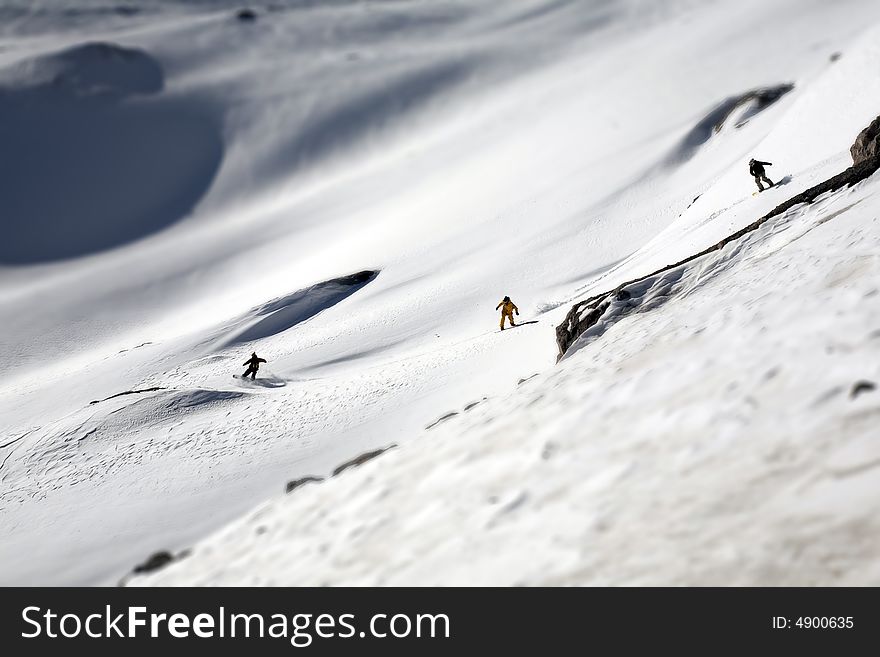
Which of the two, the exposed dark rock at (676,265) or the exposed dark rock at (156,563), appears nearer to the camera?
the exposed dark rock at (156,563)

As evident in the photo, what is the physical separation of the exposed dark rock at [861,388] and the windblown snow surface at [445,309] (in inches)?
0.9

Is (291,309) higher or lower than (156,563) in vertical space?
higher

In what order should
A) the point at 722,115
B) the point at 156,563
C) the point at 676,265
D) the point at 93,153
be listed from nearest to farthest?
the point at 156,563 → the point at 676,265 → the point at 722,115 → the point at 93,153

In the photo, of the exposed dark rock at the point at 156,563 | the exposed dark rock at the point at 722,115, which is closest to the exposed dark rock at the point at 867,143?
the exposed dark rock at the point at 156,563

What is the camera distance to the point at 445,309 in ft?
66.2

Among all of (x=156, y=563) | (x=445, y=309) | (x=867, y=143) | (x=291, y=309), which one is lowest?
(x=156, y=563)

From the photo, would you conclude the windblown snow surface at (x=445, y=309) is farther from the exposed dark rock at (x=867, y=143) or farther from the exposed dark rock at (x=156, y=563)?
the exposed dark rock at (x=867, y=143)

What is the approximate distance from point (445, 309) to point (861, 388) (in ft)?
51.0

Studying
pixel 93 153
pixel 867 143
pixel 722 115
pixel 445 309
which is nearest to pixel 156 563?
pixel 867 143

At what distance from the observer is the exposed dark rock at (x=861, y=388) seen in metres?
4.85

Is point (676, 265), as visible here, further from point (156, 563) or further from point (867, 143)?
point (156, 563)

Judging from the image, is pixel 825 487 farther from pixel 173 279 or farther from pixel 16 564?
pixel 173 279

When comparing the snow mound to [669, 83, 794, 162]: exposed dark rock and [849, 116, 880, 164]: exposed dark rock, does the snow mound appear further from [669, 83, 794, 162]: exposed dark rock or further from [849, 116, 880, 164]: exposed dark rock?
[849, 116, 880, 164]: exposed dark rock

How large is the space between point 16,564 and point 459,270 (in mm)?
15931
